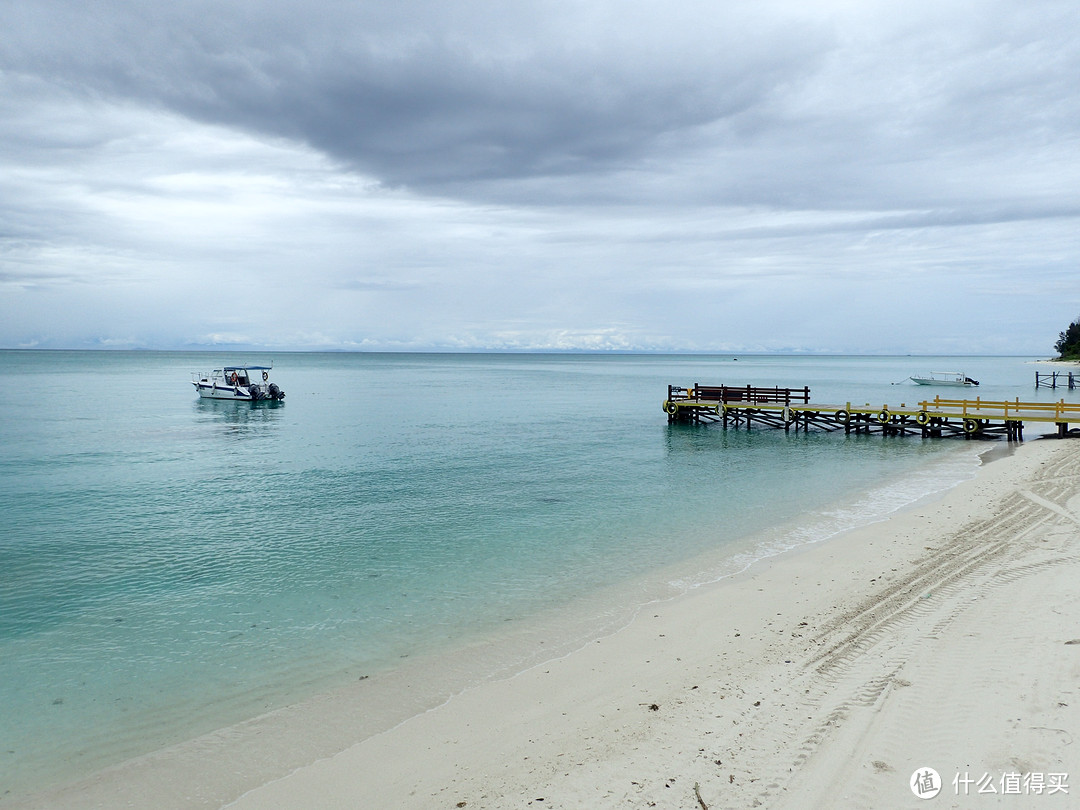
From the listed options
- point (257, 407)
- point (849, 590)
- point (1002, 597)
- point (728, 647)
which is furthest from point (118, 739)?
point (257, 407)

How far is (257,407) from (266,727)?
57.7 meters

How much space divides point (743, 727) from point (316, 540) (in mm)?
13335

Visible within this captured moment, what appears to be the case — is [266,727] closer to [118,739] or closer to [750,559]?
[118,739]

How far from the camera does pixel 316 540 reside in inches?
693

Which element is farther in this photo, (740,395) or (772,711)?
(740,395)

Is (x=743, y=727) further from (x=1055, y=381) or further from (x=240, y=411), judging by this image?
(x=1055, y=381)

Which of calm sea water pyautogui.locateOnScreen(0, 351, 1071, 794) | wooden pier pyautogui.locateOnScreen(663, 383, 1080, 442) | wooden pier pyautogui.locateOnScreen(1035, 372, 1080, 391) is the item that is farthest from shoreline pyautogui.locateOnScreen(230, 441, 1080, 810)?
wooden pier pyautogui.locateOnScreen(1035, 372, 1080, 391)

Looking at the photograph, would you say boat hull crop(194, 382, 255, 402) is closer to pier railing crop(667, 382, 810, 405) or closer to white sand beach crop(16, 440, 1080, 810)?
pier railing crop(667, 382, 810, 405)

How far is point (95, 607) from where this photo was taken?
12945 millimetres
